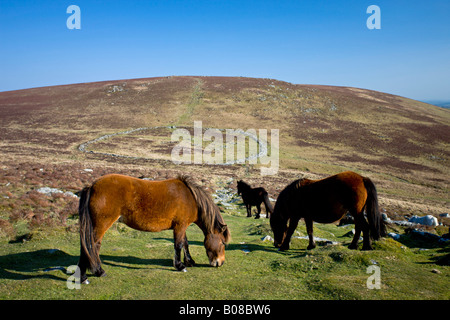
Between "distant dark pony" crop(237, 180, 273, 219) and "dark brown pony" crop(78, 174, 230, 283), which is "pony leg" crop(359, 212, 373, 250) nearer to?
"dark brown pony" crop(78, 174, 230, 283)

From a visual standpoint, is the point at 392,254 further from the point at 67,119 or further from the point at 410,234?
the point at 67,119

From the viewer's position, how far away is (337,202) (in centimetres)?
797

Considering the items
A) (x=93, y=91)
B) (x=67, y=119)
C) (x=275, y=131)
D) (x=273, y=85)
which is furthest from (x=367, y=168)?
(x=93, y=91)

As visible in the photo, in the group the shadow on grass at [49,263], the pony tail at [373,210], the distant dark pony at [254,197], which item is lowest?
the distant dark pony at [254,197]

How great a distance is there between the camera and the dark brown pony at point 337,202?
7828mm

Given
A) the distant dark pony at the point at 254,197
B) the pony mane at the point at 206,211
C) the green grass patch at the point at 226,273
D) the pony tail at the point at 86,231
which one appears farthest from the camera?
the distant dark pony at the point at 254,197

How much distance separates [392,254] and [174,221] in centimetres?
621

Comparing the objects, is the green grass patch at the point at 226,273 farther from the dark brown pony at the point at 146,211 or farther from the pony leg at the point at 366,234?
the dark brown pony at the point at 146,211

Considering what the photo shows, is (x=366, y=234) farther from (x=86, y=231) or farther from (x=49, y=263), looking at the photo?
(x=49, y=263)

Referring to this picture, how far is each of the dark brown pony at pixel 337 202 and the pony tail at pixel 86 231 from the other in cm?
564

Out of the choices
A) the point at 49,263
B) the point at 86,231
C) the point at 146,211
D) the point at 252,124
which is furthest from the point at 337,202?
the point at 252,124

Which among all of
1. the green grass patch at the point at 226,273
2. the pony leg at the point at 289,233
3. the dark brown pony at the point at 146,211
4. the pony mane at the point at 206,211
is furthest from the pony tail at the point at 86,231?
the pony leg at the point at 289,233

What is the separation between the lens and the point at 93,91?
8581 centimetres

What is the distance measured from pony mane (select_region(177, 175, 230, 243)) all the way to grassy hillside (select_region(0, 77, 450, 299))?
1.05m
